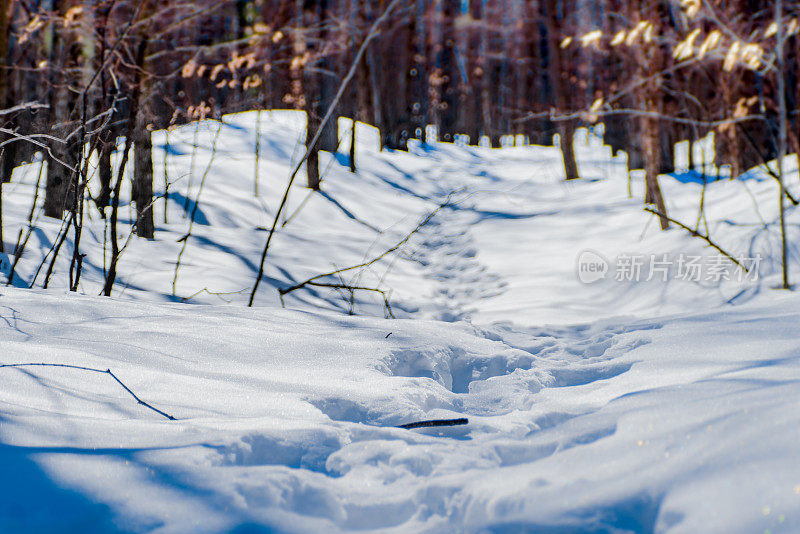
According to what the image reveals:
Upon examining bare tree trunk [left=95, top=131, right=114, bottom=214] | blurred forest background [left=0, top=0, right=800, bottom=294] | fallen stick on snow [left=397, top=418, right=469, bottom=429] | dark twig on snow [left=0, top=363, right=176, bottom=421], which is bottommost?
fallen stick on snow [left=397, top=418, right=469, bottom=429]

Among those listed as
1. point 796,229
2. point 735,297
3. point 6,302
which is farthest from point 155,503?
point 796,229

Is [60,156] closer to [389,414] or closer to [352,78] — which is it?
[352,78]

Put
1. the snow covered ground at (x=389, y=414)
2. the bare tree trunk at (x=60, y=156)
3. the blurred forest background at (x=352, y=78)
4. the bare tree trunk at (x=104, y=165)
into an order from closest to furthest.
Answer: the snow covered ground at (x=389, y=414) → the bare tree trunk at (x=104, y=165) → the blurred forest background at (x=352, y=78) → the bare tree trunk at (x=60, y=156)

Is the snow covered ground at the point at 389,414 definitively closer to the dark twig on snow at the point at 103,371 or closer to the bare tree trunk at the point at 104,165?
the dark twig on snow at the point at 103,371

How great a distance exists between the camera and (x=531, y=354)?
8.41 feet

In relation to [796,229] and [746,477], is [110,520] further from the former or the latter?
[796,229]

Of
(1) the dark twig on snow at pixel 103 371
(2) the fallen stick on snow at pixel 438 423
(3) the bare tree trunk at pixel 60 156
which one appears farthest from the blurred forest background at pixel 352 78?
(2) the fallen stick on snow at pixel 438 423

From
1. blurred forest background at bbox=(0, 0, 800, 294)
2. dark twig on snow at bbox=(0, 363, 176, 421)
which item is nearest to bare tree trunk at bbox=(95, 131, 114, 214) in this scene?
blurred forest background at bbox=(0, 0, 800, 294)

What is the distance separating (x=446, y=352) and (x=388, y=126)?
15.4 m

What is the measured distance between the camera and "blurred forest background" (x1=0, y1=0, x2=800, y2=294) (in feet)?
11.8

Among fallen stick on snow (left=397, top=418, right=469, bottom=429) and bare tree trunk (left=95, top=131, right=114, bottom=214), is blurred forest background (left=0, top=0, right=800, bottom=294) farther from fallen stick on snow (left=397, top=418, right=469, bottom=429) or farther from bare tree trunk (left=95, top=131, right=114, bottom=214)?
fallen stick on snow (left=397, top=418, right=469, bottom=429)

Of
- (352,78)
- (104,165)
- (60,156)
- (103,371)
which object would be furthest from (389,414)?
(352,78)

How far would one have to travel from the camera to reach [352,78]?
9.95m

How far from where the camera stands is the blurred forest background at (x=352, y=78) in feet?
11.8
